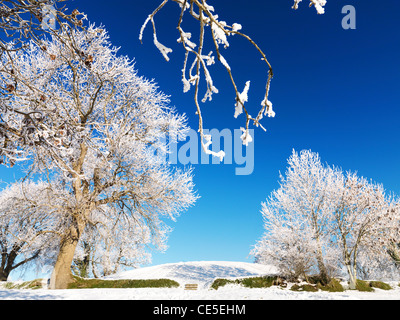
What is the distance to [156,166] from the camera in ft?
40.1

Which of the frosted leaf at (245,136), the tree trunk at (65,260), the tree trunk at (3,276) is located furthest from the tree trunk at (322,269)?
the tree trunk at (3,276)

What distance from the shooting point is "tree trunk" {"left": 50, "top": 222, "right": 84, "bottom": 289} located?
10.4 m

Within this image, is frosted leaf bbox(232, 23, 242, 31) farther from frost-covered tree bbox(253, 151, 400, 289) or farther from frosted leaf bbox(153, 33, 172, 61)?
frost-covered tree bbox(253, 151, 400, 289)

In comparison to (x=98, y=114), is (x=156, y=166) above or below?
below

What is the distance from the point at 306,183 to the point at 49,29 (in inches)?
626

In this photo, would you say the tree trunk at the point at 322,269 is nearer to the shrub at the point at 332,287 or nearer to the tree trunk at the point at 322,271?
the tree trunk at the point at 322,271

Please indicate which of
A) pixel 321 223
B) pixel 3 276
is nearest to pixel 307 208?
pixel 321 223

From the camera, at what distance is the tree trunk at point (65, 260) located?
10.4m

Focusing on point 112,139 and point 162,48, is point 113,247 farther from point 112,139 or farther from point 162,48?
point 162,48

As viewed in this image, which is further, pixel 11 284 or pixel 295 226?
pixel 11 284
